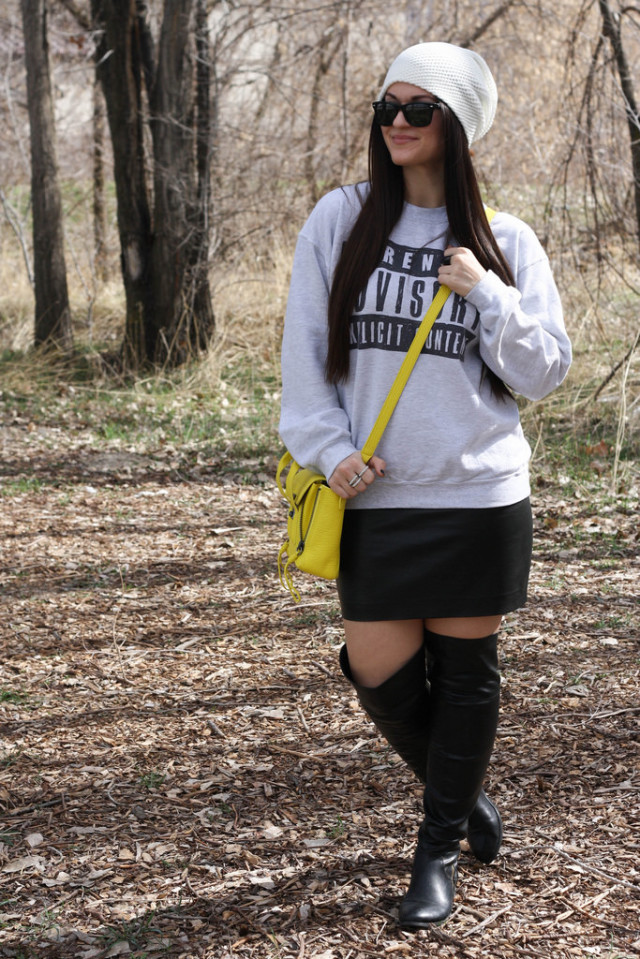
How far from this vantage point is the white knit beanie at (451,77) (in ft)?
6.82

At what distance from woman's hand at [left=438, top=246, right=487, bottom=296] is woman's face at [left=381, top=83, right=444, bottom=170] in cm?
23

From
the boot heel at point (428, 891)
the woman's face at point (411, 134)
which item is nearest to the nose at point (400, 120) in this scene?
the woman's face at point (411, 134)

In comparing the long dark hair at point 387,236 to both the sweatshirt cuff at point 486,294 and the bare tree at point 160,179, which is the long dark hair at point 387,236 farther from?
the bare tree at point 160,179

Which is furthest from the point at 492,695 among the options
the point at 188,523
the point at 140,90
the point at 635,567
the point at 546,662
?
the point at 140,90

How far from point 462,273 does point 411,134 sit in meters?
0.32

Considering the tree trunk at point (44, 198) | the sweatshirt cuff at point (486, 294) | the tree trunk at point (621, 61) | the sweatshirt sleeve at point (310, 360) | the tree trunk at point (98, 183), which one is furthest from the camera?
the tree trunk at point (98, 183)

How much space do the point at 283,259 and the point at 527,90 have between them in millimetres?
3647

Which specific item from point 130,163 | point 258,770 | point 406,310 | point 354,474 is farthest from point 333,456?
point 130,163

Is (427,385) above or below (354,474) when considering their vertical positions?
above

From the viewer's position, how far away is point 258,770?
309 cm

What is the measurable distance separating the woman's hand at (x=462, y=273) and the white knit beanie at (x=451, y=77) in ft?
1.00

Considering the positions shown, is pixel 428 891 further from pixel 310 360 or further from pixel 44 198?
pixel 44 198

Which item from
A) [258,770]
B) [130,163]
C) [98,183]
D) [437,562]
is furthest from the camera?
[98,183]

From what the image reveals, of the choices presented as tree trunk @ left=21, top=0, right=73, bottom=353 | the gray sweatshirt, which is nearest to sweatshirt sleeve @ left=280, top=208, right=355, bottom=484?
the gray sweatshirt
